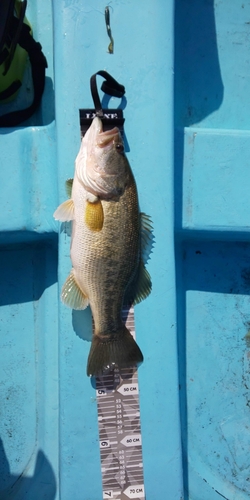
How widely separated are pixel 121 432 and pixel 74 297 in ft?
2.38

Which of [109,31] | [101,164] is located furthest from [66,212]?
[109,31]

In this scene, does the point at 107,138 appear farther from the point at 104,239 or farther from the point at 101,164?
the point at 104,239

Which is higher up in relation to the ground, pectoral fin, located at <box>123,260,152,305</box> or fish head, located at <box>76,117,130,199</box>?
fish head, located at <box>76,117,130,199</box>

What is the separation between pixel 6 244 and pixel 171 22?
1.49m

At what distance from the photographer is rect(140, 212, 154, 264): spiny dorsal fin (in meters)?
1.80

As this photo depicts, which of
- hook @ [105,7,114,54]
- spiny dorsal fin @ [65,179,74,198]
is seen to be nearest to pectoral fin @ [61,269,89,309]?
spiny dorsal fin @ [65,179,74,198]

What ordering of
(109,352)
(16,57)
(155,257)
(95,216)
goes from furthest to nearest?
(16,57) < (155,257) < (109,352) < (95,216)

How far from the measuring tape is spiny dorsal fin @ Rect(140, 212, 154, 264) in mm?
297

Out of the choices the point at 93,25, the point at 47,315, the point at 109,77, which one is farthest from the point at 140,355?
the point at 93,25

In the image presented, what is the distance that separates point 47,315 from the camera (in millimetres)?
2209

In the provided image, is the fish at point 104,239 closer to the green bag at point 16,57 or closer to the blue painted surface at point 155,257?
the blue painted surface at point 155,257

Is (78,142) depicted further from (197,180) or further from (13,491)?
(13,491)

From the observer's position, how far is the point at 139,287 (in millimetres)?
1861

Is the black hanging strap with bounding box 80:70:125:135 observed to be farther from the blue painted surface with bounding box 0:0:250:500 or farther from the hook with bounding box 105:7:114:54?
the hook with bounding box 105:7:114:54
